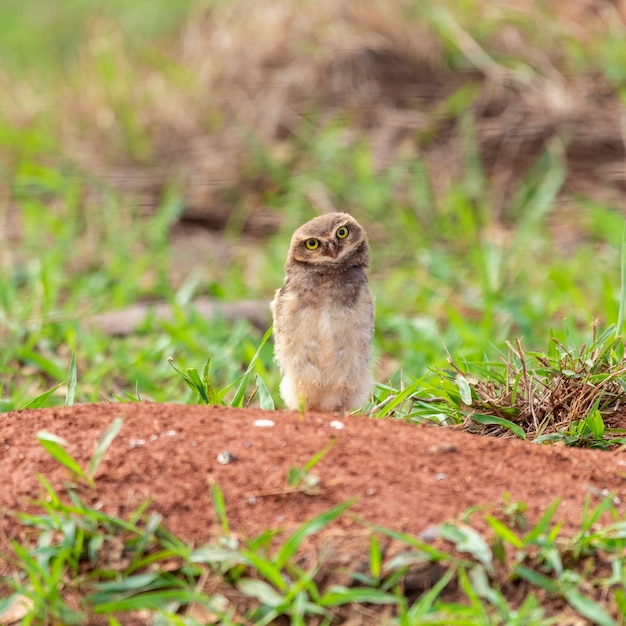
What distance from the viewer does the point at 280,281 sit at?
8156 mm

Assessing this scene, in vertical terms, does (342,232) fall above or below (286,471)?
above

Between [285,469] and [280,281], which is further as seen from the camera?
[280,281]

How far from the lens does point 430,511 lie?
3.14m

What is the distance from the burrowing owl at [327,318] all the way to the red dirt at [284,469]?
94 cm

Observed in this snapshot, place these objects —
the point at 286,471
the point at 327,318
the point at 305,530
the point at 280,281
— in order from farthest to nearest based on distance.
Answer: the point at 280,281
the point at 327,318
the point at 286,471
the point at 305,530

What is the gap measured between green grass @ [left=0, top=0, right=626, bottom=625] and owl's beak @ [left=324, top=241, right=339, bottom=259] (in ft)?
2.01

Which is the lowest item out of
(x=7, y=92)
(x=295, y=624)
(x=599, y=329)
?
(x=599, y=329)

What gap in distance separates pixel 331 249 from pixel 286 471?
1.57 meters

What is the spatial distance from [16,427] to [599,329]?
13.3ft

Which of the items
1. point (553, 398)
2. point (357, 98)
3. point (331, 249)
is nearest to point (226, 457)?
point (553, 398)

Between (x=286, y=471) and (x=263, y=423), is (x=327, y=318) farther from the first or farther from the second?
(x=286, y=471)

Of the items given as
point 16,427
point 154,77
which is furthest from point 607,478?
point 154,77

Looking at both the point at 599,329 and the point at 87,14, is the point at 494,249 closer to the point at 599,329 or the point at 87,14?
the point at 599,329

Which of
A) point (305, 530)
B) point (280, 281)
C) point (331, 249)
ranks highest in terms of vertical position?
point (331, 249)
